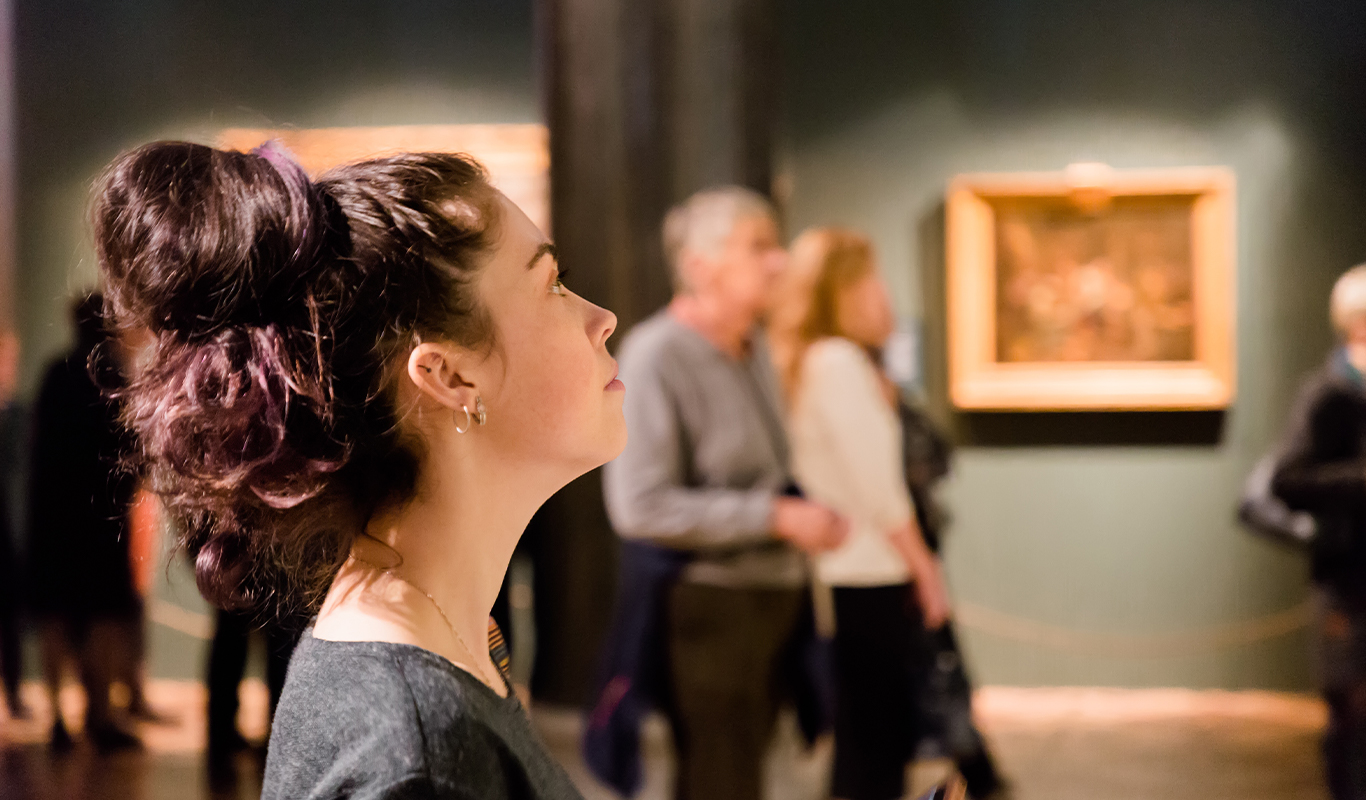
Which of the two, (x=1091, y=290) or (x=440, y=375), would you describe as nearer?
(x=440, y=375)

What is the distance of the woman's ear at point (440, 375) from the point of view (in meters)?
0.93

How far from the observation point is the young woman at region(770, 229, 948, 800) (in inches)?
124

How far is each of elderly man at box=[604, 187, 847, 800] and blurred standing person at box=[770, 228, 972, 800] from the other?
15 centimetres

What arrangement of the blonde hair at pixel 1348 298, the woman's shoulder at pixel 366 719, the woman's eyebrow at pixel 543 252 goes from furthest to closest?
the blonde hair at pixel 1348 298
the woman's eyebrow at pixel 543 252
the woman's shoulder at pixel 366 719

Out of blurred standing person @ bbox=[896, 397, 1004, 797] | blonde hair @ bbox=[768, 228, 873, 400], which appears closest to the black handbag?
blurred standing person @ bbox=[896, 397, 1004, 797]

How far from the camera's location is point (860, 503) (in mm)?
3191

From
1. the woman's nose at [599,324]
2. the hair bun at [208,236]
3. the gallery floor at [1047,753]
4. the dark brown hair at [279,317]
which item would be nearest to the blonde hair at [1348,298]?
the gallery floor at [1047,753]

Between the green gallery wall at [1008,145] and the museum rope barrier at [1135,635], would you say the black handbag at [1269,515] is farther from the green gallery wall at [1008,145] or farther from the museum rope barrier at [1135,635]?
the museum rope barrier at [1135,635]

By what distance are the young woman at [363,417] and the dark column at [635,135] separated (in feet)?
7.63

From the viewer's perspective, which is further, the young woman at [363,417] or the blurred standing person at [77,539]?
the blurred standing person at [77,539]

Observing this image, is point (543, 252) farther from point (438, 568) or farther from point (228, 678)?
point (228, 678)

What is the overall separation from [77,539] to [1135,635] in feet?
9.21

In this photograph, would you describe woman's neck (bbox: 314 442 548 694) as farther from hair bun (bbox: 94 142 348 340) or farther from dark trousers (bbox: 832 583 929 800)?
dark trousers (bbox: 832 583 929 800)

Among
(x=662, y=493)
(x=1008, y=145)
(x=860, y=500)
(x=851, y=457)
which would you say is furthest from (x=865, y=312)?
(x=662, y=493)
